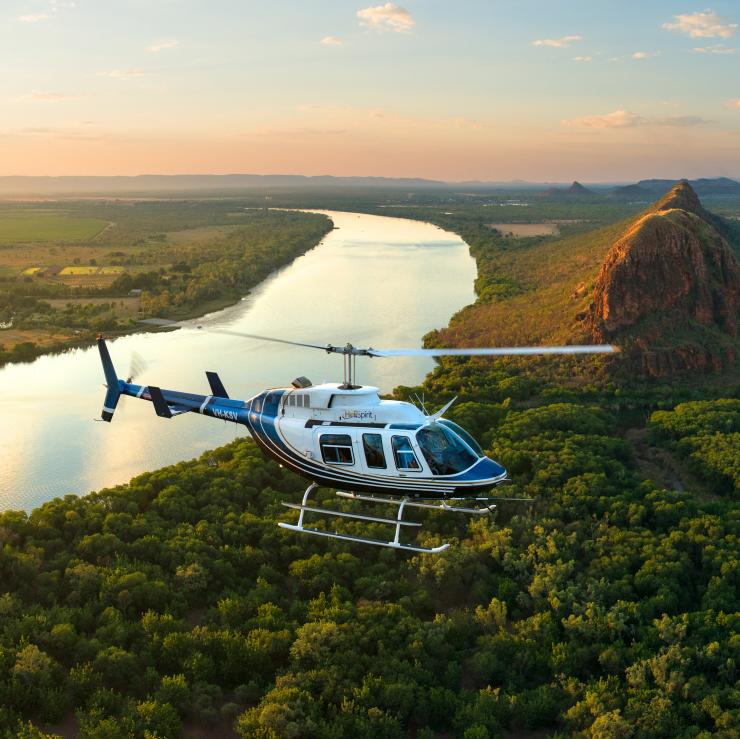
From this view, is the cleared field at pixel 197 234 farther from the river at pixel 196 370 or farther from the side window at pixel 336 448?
the side window at pixel 336 448

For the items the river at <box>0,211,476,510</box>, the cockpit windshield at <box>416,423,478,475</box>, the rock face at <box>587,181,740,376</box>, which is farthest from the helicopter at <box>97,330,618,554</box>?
the rock face at <box>587,181,740,376</box>

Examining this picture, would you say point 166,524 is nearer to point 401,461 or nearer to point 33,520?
point 33,520

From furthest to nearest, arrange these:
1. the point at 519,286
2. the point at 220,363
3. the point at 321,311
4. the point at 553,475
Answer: the point at 519,286, the point at 321,311, the point at 220,363, the point at 553,475

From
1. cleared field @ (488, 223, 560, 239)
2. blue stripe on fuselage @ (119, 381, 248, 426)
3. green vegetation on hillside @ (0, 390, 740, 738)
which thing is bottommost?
green vegetation on hillside @ (0, 390, 740, 738)

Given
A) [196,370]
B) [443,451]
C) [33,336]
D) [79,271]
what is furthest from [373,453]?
[79,271]

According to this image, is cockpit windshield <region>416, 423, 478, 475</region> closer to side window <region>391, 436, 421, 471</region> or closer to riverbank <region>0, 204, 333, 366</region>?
side window <region>391, 436, 421, 471</region>

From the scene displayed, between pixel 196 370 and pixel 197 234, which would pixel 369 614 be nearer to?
pixel 196 370

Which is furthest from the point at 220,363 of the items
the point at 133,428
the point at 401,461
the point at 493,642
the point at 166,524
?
the point at 401,461
